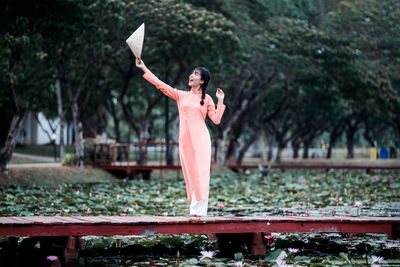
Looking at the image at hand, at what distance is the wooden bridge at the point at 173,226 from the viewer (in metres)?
6.24

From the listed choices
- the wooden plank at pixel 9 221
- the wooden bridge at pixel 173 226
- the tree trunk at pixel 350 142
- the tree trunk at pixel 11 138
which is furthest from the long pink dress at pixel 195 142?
the tree trunk at pixel 350 142

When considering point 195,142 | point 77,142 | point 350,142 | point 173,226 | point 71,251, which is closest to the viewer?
point 71,251

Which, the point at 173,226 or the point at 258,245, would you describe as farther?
the point at 258,245

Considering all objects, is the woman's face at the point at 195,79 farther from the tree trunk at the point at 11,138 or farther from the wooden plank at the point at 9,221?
the tree trunk at the point at 11,138

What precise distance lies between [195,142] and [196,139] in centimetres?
4

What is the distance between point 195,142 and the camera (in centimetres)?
736

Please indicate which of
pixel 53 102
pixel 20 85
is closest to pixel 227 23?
pixel 20 85

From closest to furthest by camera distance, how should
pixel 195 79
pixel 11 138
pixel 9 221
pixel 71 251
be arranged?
pixel 9 221
pixel 71 251
pixel 195 79
pixel 11 138

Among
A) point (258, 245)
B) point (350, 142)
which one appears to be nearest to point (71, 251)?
point (258, 245)

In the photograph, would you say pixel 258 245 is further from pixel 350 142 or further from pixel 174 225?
pixel 350 142

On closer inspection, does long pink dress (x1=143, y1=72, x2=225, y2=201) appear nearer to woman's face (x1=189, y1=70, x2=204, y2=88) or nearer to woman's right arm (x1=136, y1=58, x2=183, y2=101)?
woman's right arm (x1=136, y1=58, x2=183, y2=101)

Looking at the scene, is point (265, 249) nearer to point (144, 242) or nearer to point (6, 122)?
point (144, 242)

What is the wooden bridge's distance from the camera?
6242 mm

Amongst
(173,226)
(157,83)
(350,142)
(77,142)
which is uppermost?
(157,83)
